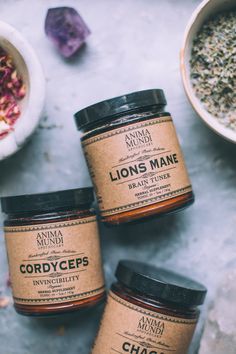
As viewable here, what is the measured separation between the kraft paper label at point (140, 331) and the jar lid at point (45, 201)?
20 cm

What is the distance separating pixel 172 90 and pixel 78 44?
0.22 m

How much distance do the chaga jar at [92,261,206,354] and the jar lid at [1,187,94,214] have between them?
0.17 metres

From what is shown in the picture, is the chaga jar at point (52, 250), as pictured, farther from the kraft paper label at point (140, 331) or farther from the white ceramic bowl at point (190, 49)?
the white ceramic bowl at point (190, 49)

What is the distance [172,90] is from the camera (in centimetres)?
124

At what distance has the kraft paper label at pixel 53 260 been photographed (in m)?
1.05

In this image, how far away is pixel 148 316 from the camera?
3.42ft

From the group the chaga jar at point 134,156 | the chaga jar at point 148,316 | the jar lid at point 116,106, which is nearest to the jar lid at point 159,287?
the chaga jar at point 148,316

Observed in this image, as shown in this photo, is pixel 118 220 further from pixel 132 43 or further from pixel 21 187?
pixel 132 43

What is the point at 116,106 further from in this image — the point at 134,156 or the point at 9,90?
the point at 9,90

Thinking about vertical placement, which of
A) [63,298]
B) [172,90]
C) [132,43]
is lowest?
[63,298]

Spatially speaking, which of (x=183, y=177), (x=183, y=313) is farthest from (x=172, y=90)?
(x=183, y=313)

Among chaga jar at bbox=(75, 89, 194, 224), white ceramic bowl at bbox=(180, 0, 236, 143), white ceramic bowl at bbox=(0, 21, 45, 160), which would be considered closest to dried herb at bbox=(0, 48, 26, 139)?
white ceramic bowl at bbox=(0, 21, 45, 160)

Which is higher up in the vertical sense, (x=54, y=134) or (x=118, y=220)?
(x=54, y=134)

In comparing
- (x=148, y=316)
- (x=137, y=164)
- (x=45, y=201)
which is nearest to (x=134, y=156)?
(x=137, y=164)
